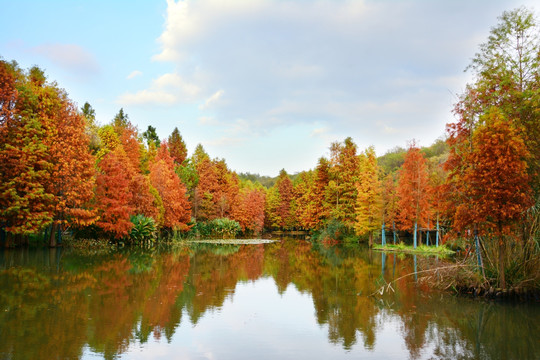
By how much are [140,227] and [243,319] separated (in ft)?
74.3

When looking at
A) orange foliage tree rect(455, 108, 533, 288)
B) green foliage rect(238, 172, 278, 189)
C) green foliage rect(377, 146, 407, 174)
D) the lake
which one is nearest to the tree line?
orange foliage tree rect(455, 108, 533, 288)

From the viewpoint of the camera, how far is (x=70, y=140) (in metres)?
23.6

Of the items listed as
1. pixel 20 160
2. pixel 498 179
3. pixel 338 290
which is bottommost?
pixel 338 290

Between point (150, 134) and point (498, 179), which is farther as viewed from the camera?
point (150, 134)

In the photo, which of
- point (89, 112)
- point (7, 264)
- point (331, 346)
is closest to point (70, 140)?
point (7, 264)

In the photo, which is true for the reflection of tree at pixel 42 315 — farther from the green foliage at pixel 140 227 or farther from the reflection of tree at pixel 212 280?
the green foliage at pixel 140 227

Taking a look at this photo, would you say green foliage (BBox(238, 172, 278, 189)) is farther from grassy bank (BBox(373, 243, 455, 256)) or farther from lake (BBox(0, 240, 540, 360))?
lake (BBox(0, 240, 540, 360))

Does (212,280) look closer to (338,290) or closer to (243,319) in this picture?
(338,290)

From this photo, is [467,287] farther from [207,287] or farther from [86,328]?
[86,328]

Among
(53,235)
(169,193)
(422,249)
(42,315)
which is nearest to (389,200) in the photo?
(422,249)

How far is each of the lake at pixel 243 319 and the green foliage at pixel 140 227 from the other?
14.3 metres

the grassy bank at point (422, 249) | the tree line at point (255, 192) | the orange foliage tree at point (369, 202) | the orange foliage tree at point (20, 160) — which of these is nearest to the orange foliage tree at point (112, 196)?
the tree line at point (255, 192)

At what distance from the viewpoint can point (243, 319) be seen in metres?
8.83

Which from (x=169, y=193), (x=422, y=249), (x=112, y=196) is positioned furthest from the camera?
(x=169, y=193)
